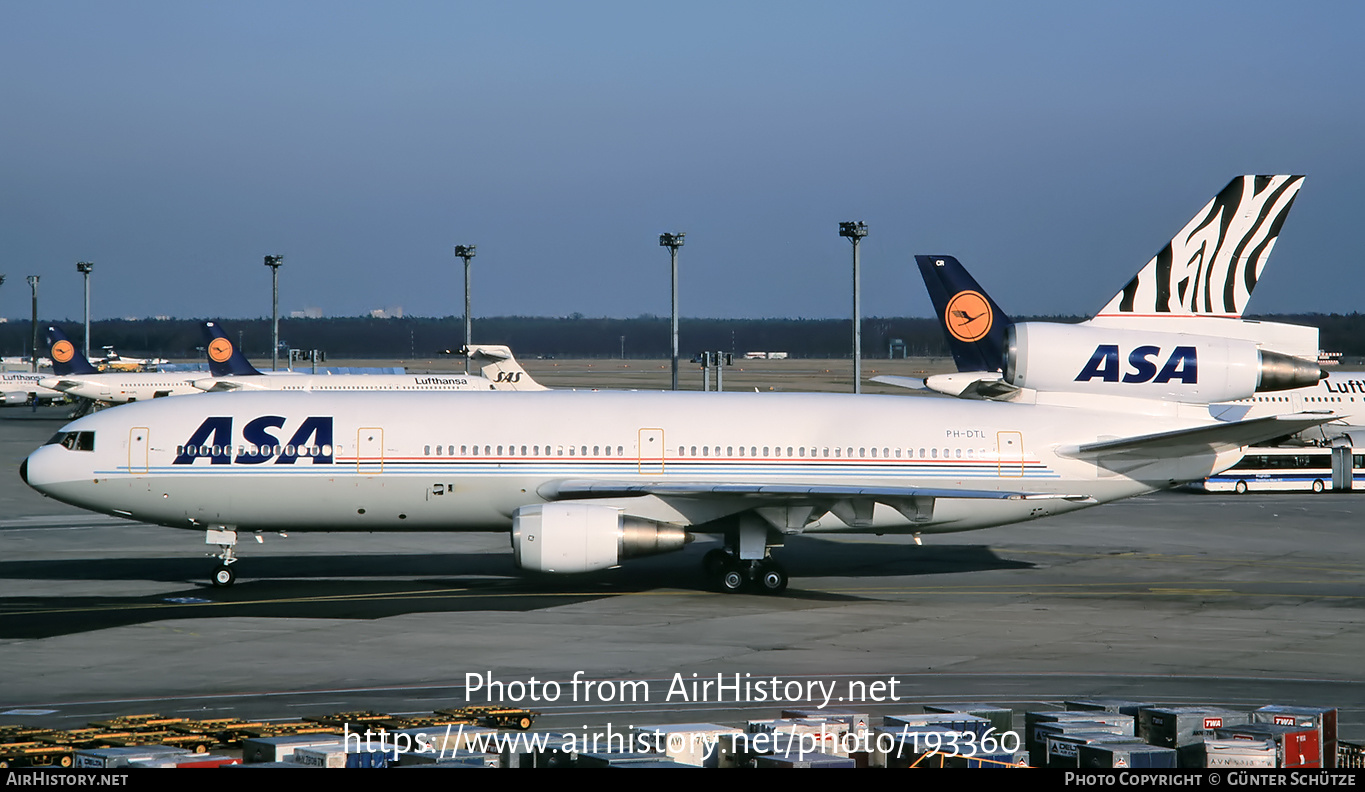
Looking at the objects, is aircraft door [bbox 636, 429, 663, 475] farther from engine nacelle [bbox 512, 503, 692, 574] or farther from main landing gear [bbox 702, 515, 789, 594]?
engine nacelle [bbox 512, 503, 692, 574]

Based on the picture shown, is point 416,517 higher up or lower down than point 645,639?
higher up

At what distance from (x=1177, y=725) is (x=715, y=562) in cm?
2195

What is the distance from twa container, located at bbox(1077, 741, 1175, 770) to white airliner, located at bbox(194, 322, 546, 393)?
233ft

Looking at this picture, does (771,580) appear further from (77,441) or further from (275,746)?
(275,746)

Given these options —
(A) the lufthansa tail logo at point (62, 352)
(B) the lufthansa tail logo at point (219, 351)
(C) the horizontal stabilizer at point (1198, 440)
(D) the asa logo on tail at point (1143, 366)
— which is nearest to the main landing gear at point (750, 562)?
(C) the horizontal stabilizer at point (1198, 440)

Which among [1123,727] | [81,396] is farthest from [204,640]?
[81,396]

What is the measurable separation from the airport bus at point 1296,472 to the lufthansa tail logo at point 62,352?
93.2m

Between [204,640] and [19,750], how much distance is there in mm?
12560

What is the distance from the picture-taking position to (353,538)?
4959 centimetres

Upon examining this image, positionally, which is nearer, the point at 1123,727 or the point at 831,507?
the point at 1123,727

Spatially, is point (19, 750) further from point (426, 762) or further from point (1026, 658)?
point (1026, 658)

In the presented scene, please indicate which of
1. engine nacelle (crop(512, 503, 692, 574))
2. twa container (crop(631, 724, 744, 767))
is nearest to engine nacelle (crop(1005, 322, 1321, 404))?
engine nacelle (crop(512, 503, 692, 574))

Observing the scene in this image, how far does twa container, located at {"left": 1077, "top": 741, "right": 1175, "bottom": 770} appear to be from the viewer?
49.5ft

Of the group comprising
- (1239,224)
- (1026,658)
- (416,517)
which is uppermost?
(1239,224)
